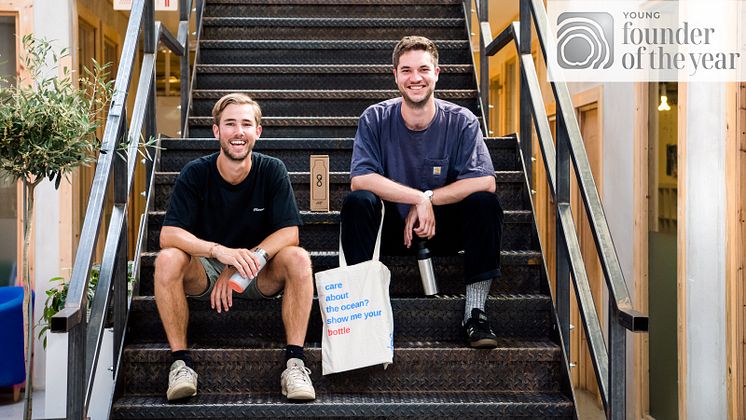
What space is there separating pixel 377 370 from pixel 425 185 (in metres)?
0.67

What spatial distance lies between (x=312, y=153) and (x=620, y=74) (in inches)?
85.8

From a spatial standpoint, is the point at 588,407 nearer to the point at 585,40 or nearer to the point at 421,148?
the point at 585,40

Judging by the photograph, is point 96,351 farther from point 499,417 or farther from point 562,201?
point 562,201

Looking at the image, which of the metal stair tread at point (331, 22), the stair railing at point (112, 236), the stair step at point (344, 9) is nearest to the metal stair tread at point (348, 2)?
the stair step at point (344, 9)

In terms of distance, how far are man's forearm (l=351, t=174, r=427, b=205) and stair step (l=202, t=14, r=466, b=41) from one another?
198 centimetres

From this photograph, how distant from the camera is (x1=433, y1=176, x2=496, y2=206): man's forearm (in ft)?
8.80

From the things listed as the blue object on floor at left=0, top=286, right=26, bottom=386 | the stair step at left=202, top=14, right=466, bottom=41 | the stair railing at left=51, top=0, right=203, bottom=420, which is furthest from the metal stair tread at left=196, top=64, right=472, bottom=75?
the blue object on floor at left=0, top=286, right=26, bottom=386

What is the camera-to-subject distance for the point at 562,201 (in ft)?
8.66

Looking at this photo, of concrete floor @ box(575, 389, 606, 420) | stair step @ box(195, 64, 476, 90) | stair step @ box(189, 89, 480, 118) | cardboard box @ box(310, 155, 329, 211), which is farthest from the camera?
concrete floor @ box(575, 389, 606, 420)

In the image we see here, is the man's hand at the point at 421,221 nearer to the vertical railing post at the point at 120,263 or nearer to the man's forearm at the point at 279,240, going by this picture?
the man's forearm at the point at 279,240

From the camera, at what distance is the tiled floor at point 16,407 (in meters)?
4.65

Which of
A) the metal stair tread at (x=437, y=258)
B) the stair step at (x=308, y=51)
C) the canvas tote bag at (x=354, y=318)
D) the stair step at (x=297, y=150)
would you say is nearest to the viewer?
the canvas tote bag at (x=354, y=318)

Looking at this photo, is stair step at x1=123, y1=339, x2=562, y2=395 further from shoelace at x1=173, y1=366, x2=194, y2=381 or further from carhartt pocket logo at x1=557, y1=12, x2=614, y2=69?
carhartt pocket logo at x1=557, y1=12, x2=614, y2=69

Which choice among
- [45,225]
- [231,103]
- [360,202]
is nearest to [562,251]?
[360,202]
